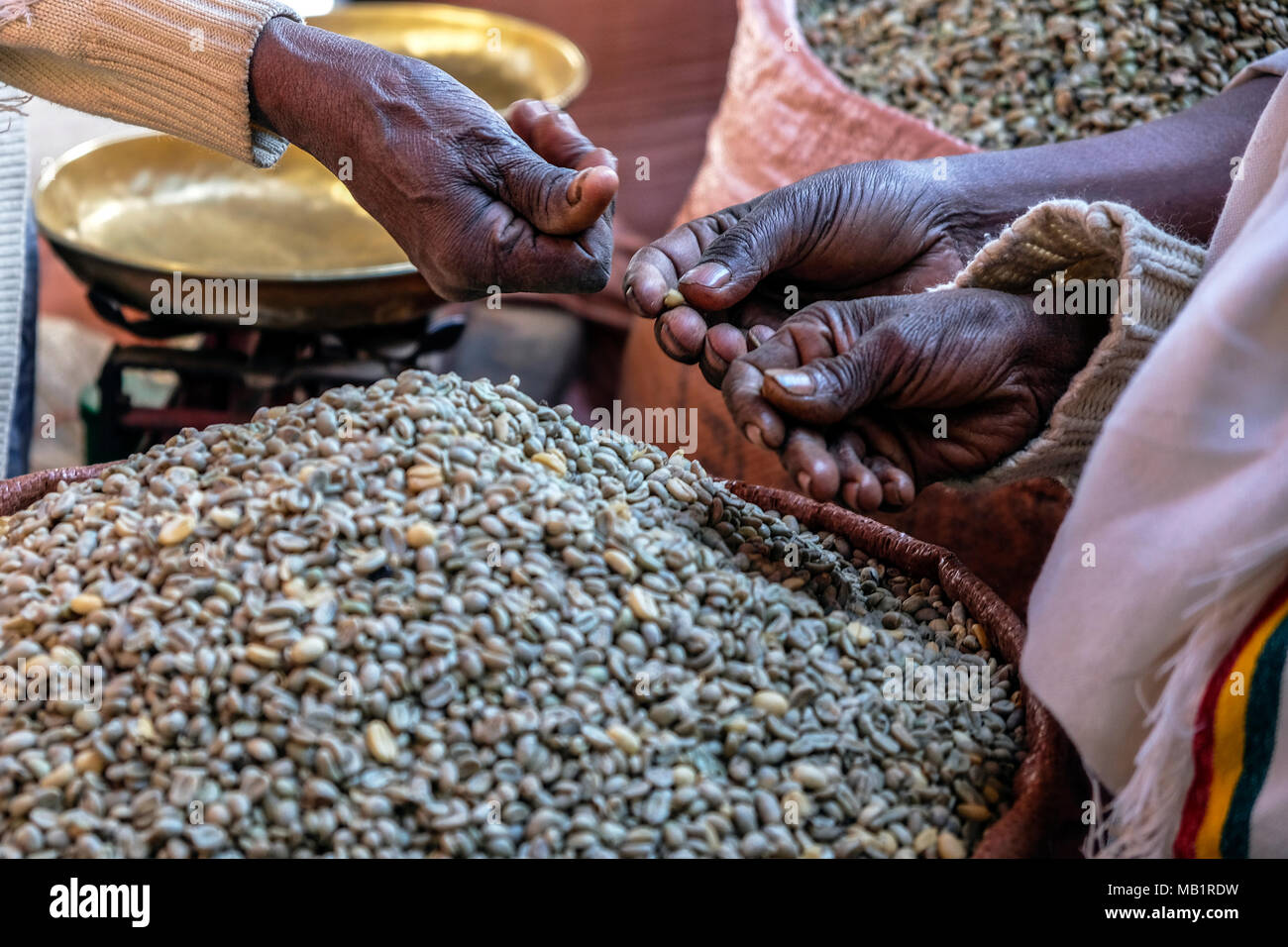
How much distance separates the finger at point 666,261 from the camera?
2.85 feet

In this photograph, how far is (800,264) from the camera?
3.33 ft

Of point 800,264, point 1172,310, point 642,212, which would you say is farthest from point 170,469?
point 642,212

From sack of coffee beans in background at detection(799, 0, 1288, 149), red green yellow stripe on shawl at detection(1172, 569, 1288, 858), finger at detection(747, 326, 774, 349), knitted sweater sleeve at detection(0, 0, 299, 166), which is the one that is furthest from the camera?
sack of coffee beans in background at detection(799, 0, 1288, 149)

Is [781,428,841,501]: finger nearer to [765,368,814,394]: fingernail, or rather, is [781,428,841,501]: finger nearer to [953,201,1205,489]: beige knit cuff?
[765,368,814,394]: fingernail

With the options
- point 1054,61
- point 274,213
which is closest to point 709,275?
point 1054,61

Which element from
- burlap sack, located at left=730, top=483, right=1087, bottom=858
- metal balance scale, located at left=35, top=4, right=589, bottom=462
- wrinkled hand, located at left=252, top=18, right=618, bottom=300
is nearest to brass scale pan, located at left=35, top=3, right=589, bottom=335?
metal balance scale, located at left=35, top=4, right=589, bottom=462

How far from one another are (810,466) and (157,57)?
720 millimetres

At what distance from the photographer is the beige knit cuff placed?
2.81ft

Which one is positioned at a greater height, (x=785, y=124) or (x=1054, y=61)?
(x=1054, y=61)

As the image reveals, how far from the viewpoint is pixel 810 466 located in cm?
76

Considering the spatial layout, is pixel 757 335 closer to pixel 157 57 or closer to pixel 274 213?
pixel 157 57

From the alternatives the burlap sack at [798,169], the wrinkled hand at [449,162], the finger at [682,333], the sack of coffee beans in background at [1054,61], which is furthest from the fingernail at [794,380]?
the sack of coffee beans in background at [1054,61]

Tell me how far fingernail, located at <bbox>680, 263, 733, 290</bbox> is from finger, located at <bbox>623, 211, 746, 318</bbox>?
3cm

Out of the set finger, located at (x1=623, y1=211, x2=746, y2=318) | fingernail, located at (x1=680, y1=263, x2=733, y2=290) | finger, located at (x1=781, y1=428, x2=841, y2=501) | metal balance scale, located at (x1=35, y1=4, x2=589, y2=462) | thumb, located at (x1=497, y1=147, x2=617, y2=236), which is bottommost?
metal balance scale, located at (x1=35, y1=4, x2=589, y2=462)
